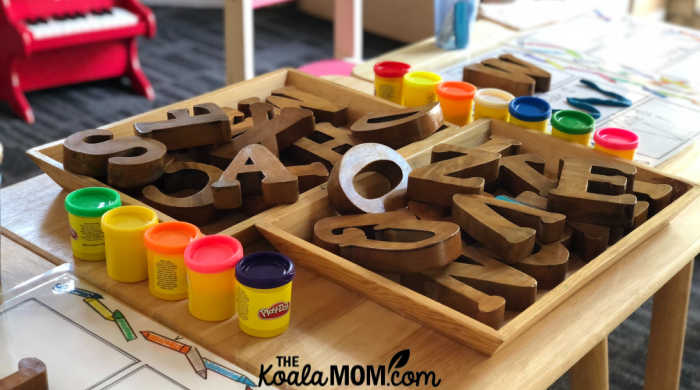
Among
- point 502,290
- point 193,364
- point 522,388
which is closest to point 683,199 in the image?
point 502,290

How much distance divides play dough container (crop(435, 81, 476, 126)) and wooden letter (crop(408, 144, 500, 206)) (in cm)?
25

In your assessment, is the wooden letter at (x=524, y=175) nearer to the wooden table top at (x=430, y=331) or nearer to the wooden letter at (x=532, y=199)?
the wooden letter at (x=532, y=199)

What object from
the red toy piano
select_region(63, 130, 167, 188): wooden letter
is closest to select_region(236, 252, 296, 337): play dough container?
select_region(63, 130, 167, 188): wooden letter

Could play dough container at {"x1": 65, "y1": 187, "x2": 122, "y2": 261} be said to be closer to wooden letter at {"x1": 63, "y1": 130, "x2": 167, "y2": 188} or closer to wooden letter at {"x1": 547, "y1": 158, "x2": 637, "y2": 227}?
wooden letter at {"x1": 63, "y1": 130, "x2": 167, "y2": 188}

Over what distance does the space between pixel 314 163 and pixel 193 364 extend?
0.48 m

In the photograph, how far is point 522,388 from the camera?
0.94m

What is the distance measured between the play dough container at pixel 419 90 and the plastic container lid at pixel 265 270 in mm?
719

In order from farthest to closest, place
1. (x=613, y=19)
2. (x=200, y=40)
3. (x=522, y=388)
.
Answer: (x=200, y=40) → (x=613, y=19) → (x=522, y=388)

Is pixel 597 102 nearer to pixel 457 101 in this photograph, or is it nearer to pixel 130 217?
pixel 457 101

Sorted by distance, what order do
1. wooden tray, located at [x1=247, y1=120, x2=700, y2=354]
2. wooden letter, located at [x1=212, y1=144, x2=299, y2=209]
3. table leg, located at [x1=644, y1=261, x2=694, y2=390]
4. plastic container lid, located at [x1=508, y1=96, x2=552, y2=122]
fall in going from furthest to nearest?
table leg, located at [x1=644, y1=261, x2=694, y2=390] → plastic container lid, located at [x1=508, y1=96, x2=552, y2=122] → wooden letter, located at [x1=212, y1=144, x2=299, y2=209] → wooden tray, located at [x1=247, y1=120, x2=700, y2=354]

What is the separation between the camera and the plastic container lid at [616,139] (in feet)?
4.75

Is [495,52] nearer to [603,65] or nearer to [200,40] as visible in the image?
[603,65]

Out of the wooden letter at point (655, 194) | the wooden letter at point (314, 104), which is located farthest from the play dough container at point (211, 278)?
the wooden letter at point (655, 194)

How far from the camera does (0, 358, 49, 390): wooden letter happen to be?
0.88 metres
